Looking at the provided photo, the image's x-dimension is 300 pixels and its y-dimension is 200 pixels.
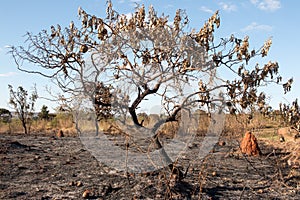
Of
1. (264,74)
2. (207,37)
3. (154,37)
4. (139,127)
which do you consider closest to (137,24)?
(154,37)

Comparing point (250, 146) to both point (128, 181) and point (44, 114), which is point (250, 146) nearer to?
point (128, 181)

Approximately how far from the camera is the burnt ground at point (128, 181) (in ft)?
14.9

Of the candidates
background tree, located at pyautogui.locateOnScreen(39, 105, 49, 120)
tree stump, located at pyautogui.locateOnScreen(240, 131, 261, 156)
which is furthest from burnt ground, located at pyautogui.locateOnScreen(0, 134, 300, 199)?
background tree, located at pyautogui.locateOnScreen(39, 105, 49, 120)

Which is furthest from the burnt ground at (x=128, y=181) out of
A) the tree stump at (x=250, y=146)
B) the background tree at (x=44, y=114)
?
the background tree at (x=44, y=114)

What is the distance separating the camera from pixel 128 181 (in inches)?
194

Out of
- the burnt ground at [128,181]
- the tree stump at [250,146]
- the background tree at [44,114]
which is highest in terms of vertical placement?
the background tree at [44,114]

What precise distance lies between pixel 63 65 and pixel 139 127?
1.26m

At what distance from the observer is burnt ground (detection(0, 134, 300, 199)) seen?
14.9 ft

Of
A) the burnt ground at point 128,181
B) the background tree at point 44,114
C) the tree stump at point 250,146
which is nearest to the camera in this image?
the burnt ground at point 128,181

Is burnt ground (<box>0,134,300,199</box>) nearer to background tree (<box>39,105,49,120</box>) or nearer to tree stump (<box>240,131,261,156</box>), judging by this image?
tree stump (<box>240,131,261,156</box>)

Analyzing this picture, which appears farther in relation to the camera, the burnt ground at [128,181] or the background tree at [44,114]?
the background tree at [44,114]

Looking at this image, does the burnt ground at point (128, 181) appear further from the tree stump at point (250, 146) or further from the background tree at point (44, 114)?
the background tree at point (44, 114)

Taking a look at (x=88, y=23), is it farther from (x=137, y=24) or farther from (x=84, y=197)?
(x=84, y=197)

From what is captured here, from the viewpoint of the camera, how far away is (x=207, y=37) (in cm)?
448
